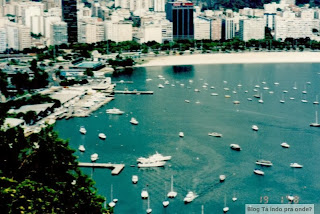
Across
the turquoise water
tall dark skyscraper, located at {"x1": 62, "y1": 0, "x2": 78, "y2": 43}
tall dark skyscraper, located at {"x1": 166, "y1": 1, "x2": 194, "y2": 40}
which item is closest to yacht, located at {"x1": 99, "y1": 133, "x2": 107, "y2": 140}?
the turquoise water

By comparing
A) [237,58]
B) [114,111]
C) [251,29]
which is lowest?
[114,111]

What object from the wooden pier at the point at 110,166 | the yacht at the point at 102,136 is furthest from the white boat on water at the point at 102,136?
the wooden pier at the point at 110,166

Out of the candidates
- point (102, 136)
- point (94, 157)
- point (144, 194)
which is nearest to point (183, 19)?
point (102, 136)

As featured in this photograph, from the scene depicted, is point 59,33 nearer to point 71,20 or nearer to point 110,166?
point 71,20

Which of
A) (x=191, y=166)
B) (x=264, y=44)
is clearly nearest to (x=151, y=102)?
(x=191, y=166)

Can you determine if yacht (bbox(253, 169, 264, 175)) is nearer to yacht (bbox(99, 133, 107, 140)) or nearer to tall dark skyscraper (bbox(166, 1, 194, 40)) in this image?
yacht (bbox(99, 133, 107, 140))

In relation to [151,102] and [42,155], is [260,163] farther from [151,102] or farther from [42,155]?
[151,102]

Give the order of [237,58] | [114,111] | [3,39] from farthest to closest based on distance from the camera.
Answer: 1. [3,39]
2. [237,58]
3. [114,111]
